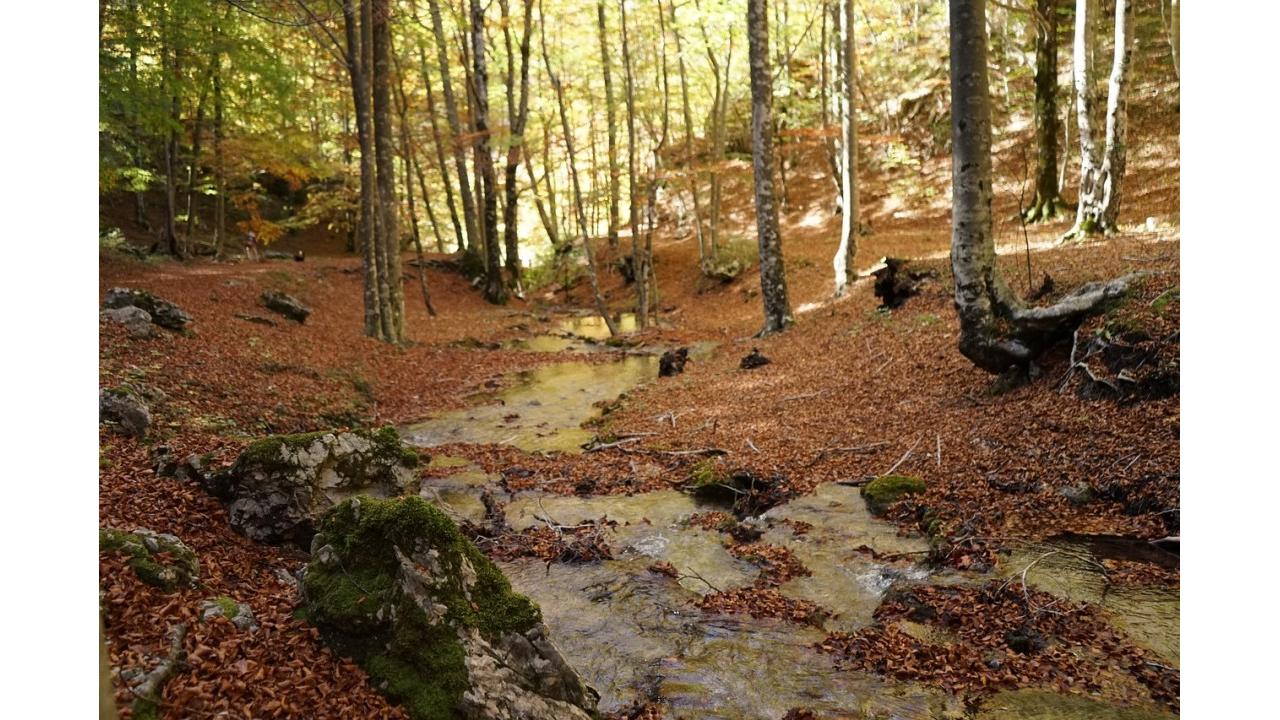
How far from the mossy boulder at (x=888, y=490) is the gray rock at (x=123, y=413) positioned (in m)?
7.05

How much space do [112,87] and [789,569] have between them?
13.6 metres

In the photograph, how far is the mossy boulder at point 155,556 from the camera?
141 inches

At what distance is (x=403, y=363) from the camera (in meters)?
14.3

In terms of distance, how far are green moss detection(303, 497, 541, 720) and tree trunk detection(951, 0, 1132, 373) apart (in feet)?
22.5

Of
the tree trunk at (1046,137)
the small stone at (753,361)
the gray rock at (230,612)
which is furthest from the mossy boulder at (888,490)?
the tree trunk at (1046,137)

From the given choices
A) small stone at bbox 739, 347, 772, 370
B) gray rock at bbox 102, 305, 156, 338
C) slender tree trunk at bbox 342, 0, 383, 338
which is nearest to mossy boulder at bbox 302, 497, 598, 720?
gray rock at bbox 102, 305, 156, 338

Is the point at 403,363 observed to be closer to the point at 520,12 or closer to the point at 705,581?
the point at 705,581

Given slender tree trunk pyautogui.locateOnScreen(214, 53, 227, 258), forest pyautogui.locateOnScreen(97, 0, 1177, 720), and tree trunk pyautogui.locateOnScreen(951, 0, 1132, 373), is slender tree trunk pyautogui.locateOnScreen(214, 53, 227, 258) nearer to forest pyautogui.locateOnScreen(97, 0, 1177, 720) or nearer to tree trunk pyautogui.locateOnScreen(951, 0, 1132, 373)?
forest pyautogui.locateOnScreen(97, 0, 1177, 720)

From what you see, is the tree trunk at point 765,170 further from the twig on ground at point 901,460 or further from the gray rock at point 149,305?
the gray rock at point 149,305

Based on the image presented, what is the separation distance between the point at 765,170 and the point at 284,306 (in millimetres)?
12012

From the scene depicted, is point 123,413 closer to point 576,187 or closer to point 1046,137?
point 576,187

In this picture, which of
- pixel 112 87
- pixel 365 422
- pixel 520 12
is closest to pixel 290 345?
pixel 365 422

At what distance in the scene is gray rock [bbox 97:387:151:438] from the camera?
635 centimetres

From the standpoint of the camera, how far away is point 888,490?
22.3 feet
